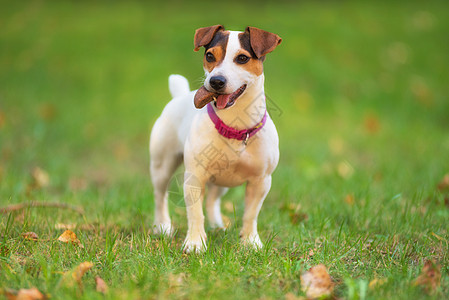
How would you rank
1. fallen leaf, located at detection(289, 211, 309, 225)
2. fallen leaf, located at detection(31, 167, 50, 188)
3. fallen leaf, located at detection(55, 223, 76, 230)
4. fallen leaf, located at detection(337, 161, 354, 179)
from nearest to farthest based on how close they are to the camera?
1. fallen leaf, located at detection(55, 223, 76, 230)
2. fallen leaf, located at detection(289, 211, 309, 225)
3. fallen leaf, located at detection(31, 167, 50, 188)
4. fallen leaf, located at detection(337, 161, 354, 179)

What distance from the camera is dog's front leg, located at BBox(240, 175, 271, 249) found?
3.03 meters

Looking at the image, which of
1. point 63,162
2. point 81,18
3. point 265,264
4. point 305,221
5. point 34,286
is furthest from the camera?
point 81,18

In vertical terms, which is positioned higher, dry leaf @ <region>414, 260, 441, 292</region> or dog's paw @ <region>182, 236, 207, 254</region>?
dry leaf @ <region>414, 260, 441, 292</region>

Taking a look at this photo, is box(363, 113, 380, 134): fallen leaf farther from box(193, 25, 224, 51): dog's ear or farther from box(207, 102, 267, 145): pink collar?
box(193, 25, 224, 51): dog's ear

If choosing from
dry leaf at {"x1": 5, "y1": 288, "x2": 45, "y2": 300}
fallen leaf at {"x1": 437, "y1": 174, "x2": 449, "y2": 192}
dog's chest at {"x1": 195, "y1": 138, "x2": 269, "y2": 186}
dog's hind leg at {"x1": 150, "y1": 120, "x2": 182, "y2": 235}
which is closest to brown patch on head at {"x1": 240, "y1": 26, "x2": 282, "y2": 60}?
dog's chest at {"x1": 195, "y1": 138, "x2": 269, "y2": 186}

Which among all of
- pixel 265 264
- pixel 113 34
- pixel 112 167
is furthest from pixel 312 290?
pixel 113 34

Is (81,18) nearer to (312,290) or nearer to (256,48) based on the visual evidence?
(256,48)

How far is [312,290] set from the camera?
230 cm

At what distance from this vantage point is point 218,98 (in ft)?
8.62

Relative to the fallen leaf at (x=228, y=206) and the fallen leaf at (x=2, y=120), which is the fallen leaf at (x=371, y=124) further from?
the fallen leaf at (x=2, y=120)

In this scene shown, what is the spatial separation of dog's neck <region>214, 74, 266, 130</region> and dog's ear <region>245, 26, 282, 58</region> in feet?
0.60

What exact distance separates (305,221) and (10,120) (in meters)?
4.53

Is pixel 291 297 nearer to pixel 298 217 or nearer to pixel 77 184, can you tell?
pixel 298 217

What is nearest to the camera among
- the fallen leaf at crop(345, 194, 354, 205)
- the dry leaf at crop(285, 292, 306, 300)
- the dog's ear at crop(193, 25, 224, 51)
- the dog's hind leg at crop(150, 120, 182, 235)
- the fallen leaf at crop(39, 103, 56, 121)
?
the dry leaf at crop(285, 292, 306, 300)
